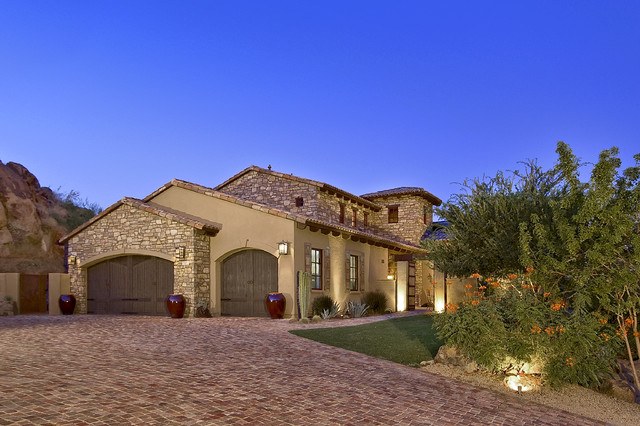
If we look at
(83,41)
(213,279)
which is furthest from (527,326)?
(83,41)

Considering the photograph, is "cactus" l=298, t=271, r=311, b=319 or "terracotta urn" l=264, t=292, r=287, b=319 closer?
"cactus" l=298, t=271, r=311, b=319

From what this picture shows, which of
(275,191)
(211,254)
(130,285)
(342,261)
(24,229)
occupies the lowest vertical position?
(130,285)

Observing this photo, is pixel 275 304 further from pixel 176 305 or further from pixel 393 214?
pixel 393 214

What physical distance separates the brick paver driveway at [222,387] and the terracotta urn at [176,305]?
5764 mm

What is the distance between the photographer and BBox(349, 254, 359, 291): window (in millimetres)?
20734

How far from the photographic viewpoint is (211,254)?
18.1 m

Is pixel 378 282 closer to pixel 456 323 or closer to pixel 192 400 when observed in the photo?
pixel 456 323

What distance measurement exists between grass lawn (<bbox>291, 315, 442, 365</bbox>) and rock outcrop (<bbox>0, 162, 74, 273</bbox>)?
21295 millimetres

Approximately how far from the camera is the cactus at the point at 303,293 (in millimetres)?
16141

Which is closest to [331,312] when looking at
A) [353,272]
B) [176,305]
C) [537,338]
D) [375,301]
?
[353,272]

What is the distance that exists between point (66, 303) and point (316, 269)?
9355mm

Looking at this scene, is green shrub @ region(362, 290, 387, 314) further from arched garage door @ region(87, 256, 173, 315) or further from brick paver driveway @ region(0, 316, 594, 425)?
brick paver driveway @ region(0, 316, 594, 425)

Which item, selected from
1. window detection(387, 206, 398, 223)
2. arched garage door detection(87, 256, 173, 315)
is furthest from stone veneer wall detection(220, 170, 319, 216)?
window detection(387, 206, 398, 223)

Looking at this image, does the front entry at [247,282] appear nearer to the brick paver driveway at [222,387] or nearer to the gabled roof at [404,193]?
the brick paver driveway at [222,387]
